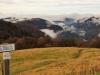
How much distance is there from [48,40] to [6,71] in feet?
535

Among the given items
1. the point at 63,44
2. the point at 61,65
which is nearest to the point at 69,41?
the point at 63,44

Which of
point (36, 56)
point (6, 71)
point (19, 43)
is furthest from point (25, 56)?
point (19, 43)

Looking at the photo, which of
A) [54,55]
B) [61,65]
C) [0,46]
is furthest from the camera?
[54,55]

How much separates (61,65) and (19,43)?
116297 millimetres

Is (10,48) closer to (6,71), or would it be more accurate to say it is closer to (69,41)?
(6,71)

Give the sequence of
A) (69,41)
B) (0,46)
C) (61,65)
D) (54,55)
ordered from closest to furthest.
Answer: (0,46) < (61,65) < (54,55) < (69,41)

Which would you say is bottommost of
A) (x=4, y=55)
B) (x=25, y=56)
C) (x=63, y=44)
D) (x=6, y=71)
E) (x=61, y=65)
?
(x=63, y=44)

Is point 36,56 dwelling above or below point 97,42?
above

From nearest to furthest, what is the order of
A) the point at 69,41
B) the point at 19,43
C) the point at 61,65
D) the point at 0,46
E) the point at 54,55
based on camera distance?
the point at 0,46, the point at 61,65, the point at 54,55, the point at 19,43, the point at 69,41

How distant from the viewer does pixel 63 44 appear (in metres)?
174

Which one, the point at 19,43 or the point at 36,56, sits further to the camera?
the point at 19,43

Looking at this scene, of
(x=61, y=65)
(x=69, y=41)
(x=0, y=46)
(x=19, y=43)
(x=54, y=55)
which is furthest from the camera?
(x=69, y=41)

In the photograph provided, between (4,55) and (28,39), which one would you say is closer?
(4,55)

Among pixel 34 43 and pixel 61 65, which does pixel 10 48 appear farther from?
pixel 34 43
